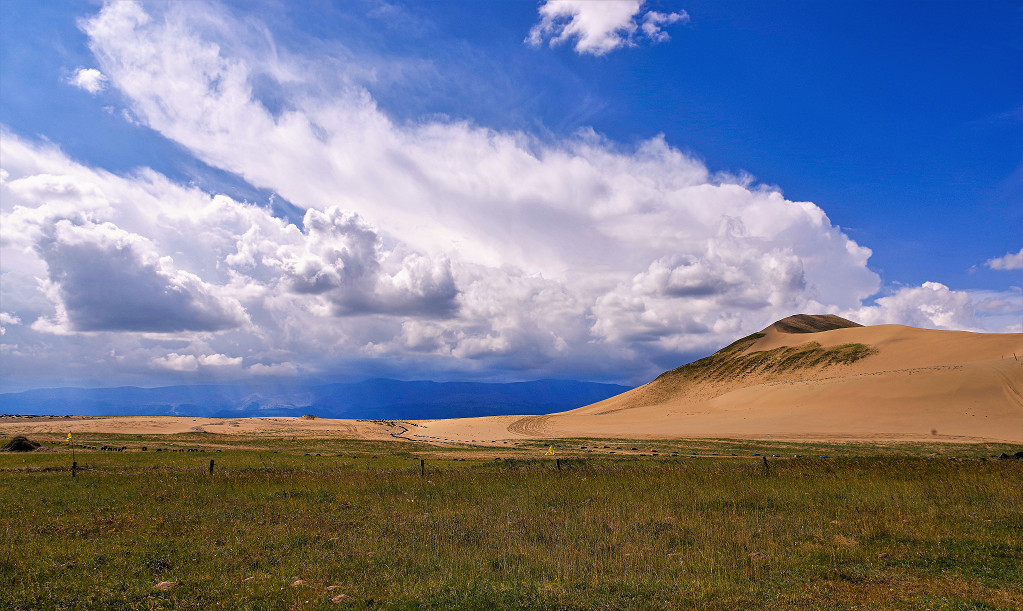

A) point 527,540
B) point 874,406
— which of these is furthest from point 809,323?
point 527,540

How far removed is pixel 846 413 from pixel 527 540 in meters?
71.6

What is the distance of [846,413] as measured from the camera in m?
69.7

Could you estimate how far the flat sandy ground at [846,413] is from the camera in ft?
198

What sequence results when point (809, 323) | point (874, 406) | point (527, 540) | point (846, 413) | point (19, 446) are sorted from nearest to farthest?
point (527, 540) → point (19, 446) → point (846, 413) → point (874, 406) → point (809, 323)

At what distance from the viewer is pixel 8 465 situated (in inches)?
1164

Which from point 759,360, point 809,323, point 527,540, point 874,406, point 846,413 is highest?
point 809,323

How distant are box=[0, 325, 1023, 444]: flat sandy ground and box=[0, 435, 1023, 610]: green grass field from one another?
41.7 meters

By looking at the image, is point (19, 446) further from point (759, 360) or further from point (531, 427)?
point (759, 360)

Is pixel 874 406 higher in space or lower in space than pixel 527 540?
higher

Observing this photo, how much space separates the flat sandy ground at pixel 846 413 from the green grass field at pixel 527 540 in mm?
41731

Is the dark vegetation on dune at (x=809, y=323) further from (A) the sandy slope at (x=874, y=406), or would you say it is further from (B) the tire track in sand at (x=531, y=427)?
(B) the tire track in sand at (x=531, y=427)

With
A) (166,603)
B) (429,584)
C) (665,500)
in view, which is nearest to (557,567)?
(429,584)

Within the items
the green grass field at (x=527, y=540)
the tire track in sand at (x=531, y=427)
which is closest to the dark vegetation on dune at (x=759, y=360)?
the tire track in sand at (x=531, y=427)

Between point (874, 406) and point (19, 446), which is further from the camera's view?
point (874, 406)
